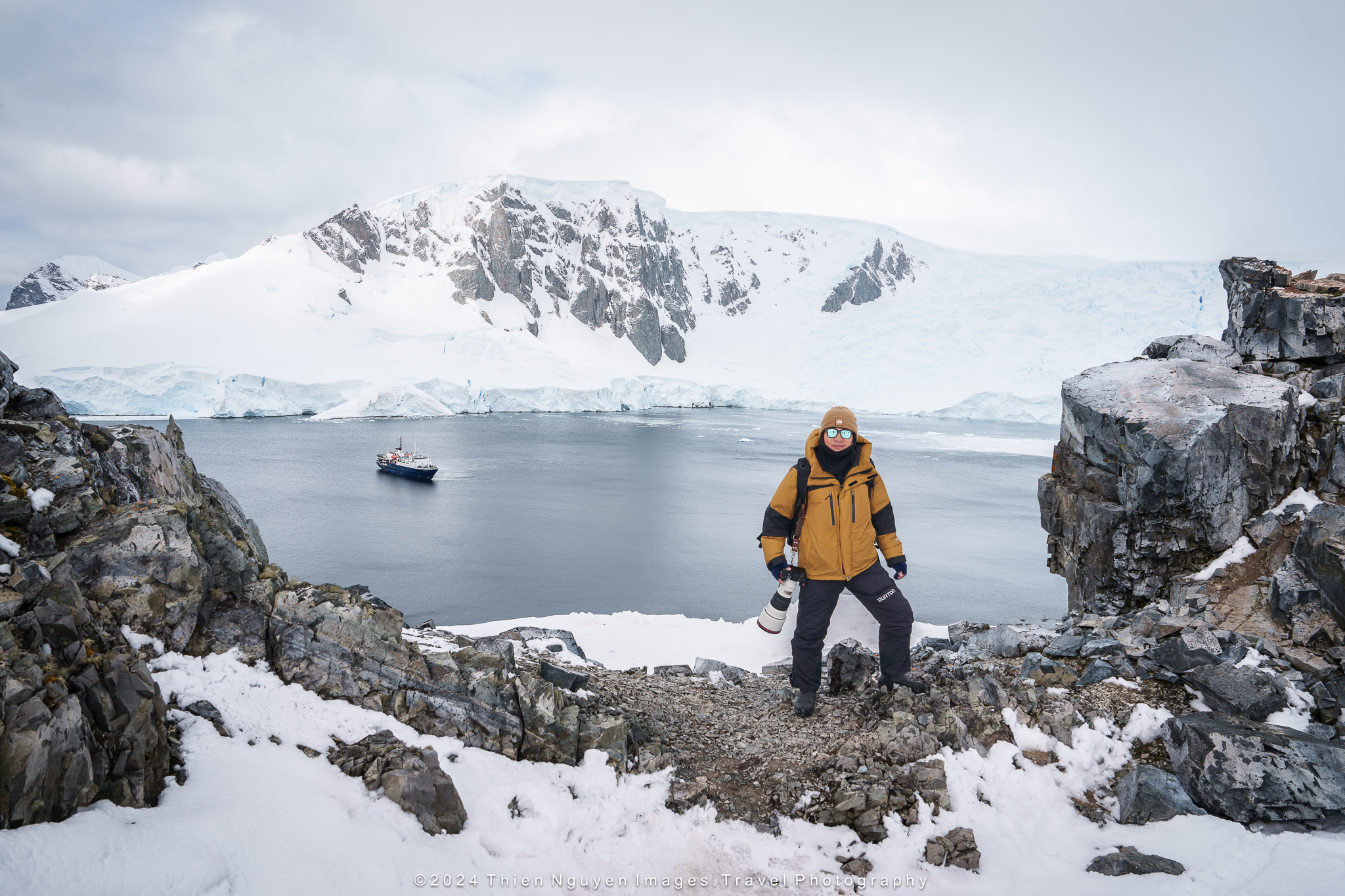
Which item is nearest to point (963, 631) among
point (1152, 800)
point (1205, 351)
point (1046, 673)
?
point (1046, 673)

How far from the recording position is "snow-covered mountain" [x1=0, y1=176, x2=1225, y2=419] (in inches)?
2351

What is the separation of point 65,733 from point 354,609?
1658 millimetres

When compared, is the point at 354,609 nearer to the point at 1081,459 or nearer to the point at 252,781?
the point at 252,781

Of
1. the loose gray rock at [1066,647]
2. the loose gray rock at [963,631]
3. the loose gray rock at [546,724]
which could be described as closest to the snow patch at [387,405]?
the loose gray rock at [963,631]

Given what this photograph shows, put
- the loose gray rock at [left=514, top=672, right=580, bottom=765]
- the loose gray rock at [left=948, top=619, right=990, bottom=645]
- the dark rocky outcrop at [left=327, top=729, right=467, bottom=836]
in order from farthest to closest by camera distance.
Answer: the loose gray rock at [left=948, top=619, right=990, bottom=645] → the loose gray rock at [left=514, top=672, right=580, bottom=765] → the dark rocky outcrop at [left=327, top=729, right=467, bottom=836]

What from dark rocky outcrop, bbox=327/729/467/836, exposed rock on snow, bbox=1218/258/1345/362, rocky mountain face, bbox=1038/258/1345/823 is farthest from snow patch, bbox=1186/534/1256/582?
dark rocky outcrop, bbox=327/729/467/836

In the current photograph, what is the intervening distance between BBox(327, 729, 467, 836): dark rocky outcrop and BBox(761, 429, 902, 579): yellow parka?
243 centimetres

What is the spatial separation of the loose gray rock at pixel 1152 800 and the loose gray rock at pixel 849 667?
1942 mm

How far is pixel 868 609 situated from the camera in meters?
4.83

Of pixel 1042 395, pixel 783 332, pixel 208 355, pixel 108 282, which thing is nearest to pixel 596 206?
pixel 783 332

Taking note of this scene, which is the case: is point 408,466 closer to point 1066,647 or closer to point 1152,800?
point 1066,647

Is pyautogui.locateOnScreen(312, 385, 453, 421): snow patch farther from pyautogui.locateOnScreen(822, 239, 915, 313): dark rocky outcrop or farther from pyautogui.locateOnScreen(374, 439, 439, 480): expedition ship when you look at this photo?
pyautogui.locateOnScreen(822, 239, 915, 313): dark rocky outcrop

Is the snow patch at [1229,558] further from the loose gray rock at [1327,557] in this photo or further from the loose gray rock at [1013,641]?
the loose gray rock at [1013,641]

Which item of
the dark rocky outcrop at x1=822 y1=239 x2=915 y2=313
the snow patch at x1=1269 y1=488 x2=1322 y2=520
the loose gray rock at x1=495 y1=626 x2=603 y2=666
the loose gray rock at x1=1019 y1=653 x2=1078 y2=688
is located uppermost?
the dark rocky outcrop at x1=822 y1=239 x2=915 y2=313
